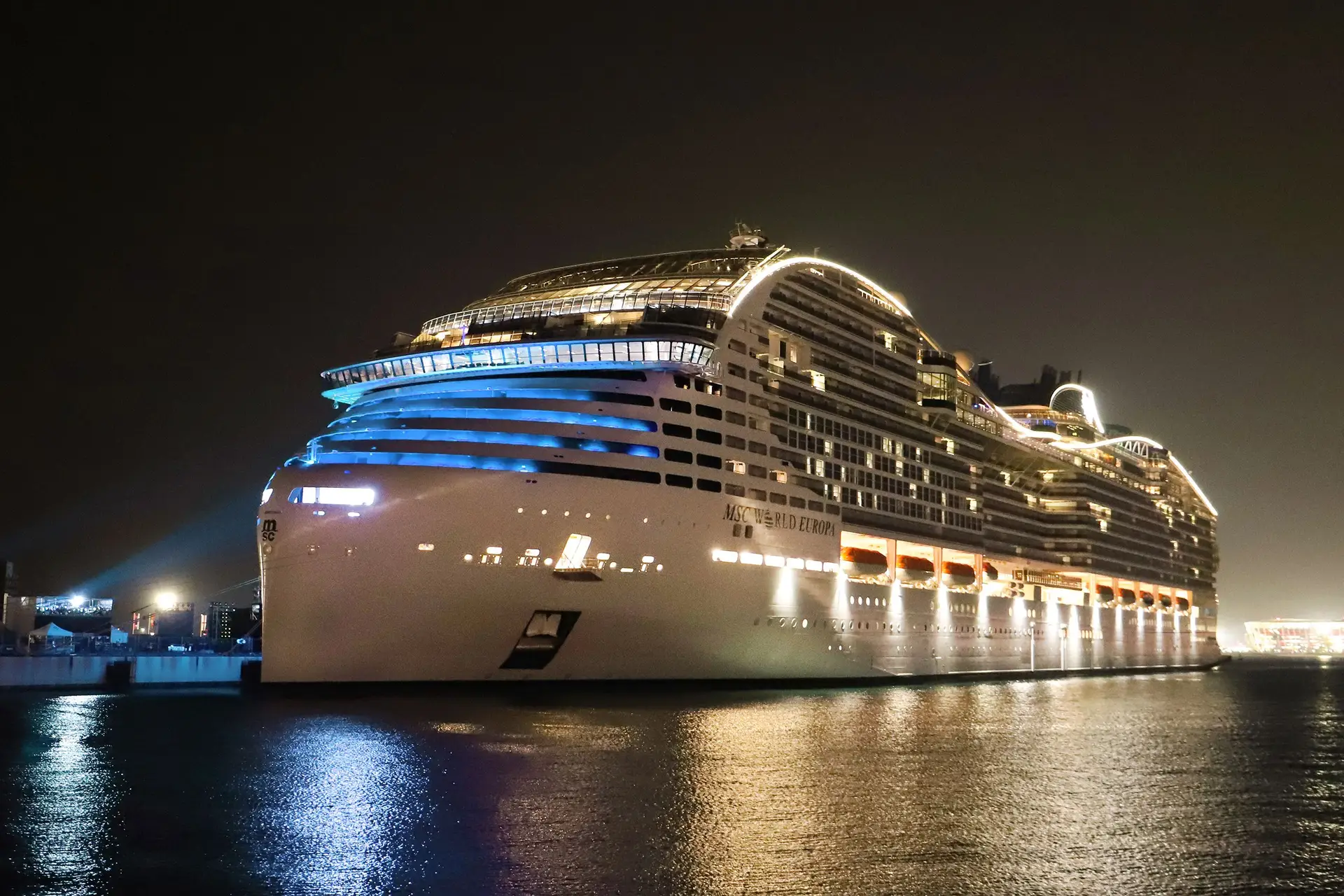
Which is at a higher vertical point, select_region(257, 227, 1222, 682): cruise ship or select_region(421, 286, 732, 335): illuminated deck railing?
select_region(421, 286, 732, 335): illuminated deck railing

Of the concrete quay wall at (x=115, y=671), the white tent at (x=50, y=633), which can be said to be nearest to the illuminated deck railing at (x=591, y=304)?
the concrete quay wall at (x=115, y=671)

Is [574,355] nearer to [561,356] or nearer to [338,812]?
[561,356]

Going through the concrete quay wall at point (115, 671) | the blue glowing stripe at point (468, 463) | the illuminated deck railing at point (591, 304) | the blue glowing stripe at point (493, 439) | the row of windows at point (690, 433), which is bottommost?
the concrete quay wall at point (115, 671)

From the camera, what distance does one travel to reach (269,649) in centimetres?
4469

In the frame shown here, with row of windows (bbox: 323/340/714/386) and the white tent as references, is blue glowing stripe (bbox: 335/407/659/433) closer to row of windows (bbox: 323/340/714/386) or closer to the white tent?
row of windows (bbox: 323/340/714/386)

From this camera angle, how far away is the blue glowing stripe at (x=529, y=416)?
47906 millimetres

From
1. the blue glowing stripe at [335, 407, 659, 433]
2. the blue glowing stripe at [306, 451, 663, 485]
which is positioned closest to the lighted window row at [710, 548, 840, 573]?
the blue glowing stripe at [335, 407, 659, 433]

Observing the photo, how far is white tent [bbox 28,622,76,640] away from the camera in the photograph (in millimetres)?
79387

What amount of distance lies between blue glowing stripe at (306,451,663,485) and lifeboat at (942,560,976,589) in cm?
3541

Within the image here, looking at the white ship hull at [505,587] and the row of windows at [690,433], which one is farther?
the row of windows at [690,433]

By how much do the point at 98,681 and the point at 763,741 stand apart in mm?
42083

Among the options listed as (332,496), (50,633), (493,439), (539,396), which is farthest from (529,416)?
(50,633)

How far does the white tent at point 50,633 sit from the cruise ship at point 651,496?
3690 centimetres

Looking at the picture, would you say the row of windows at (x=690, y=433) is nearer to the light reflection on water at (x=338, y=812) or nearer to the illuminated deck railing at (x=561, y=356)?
the illuminated deck railing at (x=561, y=356)
